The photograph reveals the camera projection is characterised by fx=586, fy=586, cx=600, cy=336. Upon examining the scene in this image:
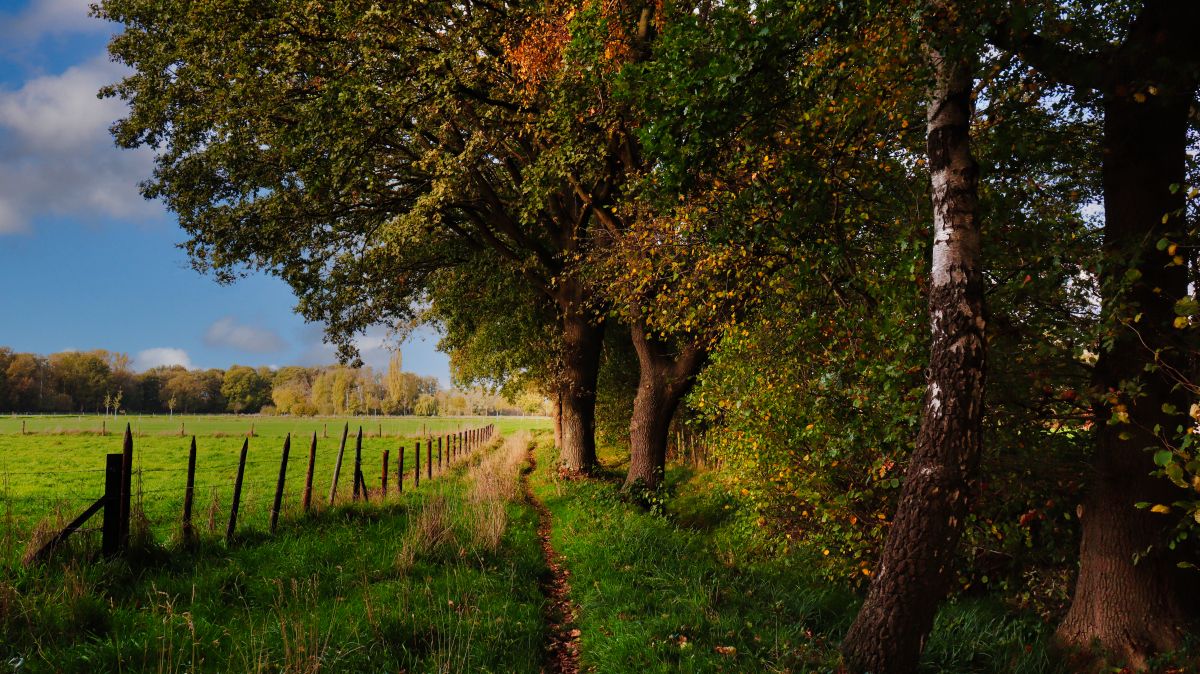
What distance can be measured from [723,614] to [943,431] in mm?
3028

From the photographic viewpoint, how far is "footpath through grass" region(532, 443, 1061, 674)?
17.6 ft

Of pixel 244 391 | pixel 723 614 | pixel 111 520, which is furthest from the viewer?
pixel 244 391

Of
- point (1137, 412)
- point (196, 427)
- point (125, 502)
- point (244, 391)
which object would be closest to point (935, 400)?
point (1137, 412)

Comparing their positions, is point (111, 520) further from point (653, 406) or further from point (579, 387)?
point (579, 387)

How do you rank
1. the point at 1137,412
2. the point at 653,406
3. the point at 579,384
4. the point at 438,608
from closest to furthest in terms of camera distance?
the point at 1137,412 → the point at 438,608 → the point at 653,406 → the point at 579,384

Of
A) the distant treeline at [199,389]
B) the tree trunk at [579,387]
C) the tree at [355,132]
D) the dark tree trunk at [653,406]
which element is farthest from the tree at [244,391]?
the dark tree trunk at [653,406]

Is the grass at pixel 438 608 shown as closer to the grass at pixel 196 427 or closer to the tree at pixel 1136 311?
the tree at pixel 1136 311

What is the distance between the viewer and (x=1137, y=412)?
5.23 m

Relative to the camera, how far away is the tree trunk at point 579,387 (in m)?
17.7

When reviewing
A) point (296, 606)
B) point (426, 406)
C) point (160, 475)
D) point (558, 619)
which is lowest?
point (426, 406)

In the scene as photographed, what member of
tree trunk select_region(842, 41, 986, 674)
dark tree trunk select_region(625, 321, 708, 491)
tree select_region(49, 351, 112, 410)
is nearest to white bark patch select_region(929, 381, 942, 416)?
tree trunk select_region(842, 41, 986, 674)

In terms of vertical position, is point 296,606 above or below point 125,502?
below

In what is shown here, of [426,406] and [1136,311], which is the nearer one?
[1136,311]

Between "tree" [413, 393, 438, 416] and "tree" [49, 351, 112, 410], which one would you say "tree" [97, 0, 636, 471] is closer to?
"tree" [413, 393, 438, 416]
